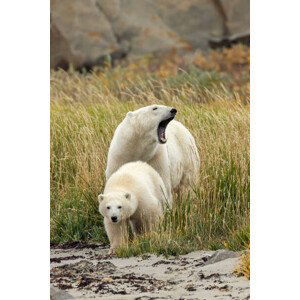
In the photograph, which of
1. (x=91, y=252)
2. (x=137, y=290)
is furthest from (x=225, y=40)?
(x=137, y=290)

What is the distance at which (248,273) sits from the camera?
6.52 m

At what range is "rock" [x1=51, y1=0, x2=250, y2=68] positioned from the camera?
1582cm

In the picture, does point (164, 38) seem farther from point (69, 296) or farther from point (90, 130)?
point (69, 296)

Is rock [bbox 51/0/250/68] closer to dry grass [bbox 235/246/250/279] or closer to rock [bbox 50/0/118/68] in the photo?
rock [bbox 50/0/118/68]

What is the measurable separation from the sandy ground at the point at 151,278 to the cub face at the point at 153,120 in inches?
51.9

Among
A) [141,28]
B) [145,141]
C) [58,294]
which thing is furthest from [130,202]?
[141,28]

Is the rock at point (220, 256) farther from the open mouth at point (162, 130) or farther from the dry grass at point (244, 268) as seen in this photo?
the open mouth at point (162, 130)

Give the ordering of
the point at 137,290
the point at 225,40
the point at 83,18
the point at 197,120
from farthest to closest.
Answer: the point at 225,40 → the point at 83,18 → the point at 197,120 → the point at 137,290

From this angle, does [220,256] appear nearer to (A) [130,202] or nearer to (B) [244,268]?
(B) [244,268]

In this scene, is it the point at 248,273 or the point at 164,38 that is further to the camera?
the point at 164,38

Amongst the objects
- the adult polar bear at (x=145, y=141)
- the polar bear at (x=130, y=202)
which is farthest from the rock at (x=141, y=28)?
the polar bear at (x=130, y=202)

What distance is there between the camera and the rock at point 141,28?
15821mm

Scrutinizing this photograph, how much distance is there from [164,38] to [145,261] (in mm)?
11191

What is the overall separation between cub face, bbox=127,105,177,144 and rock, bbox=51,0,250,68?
7.49 metres
